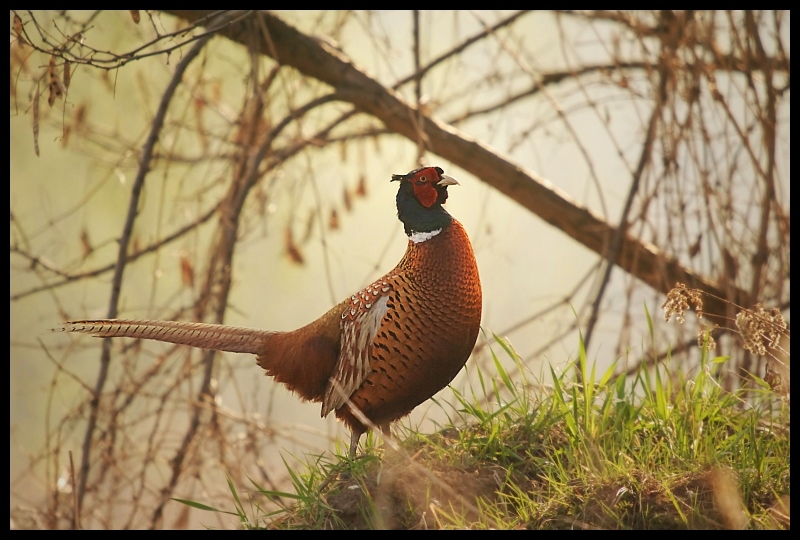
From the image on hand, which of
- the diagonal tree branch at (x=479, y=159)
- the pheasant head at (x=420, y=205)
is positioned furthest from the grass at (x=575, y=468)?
the diagonal tree branch at (x=479, y=159)

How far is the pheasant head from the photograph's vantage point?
2.57 m

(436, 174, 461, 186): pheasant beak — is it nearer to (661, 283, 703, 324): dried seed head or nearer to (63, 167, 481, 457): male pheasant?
(63, 167, 481, 457): male pheasant

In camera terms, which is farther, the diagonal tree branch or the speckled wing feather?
the diagonal tree branch

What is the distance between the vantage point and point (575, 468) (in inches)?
96.3

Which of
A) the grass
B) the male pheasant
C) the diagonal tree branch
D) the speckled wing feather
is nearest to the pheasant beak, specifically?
the male pheasant

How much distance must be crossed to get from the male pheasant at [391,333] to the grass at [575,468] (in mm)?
201

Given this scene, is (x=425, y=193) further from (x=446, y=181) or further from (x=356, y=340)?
(x=356, y=340)

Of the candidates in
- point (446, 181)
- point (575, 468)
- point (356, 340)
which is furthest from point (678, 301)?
point (356, 340)

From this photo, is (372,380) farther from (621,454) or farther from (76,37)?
(76,37)

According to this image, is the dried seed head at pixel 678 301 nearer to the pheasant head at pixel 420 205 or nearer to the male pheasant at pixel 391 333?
the male pheasant at pixel 391 333

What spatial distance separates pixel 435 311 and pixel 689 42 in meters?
1.87

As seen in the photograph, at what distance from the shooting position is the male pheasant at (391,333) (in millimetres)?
2488

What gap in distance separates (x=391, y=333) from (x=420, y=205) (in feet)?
1.39

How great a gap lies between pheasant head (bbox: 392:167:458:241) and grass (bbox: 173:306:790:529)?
51 centimetres
